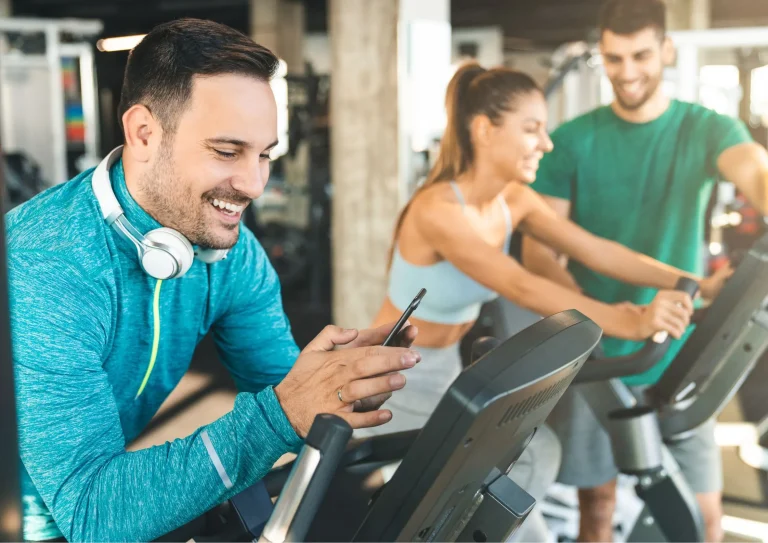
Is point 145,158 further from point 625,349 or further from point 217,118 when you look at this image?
point 625,349

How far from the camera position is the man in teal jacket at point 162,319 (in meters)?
1.12

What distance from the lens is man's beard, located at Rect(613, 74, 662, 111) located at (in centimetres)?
232

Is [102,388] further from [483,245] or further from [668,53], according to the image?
[668,53]

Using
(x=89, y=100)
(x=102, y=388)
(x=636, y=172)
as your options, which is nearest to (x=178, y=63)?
(x=102, y=388)

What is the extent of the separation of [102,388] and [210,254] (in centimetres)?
35

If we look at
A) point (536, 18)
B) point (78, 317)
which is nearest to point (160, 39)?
point (78, 317)

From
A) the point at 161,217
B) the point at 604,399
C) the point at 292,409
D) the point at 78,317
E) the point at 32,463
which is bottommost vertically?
the point at 604,399

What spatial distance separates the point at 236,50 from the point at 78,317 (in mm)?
554

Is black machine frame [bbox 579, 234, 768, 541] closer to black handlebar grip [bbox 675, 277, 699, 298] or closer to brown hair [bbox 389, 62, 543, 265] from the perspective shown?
black handlebar grip [bbox 675, 277, 699, 298]

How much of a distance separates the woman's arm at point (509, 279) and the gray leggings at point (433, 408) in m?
0.24

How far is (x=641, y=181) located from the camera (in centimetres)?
234

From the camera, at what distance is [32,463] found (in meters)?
1.18

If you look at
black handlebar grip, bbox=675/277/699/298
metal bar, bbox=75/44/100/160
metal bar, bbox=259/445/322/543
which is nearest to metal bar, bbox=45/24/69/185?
metal bar, bbox=75/44/100/160

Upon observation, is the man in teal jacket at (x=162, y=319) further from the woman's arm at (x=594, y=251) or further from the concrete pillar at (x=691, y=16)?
the concrete pillar at (x=691, y=16)
